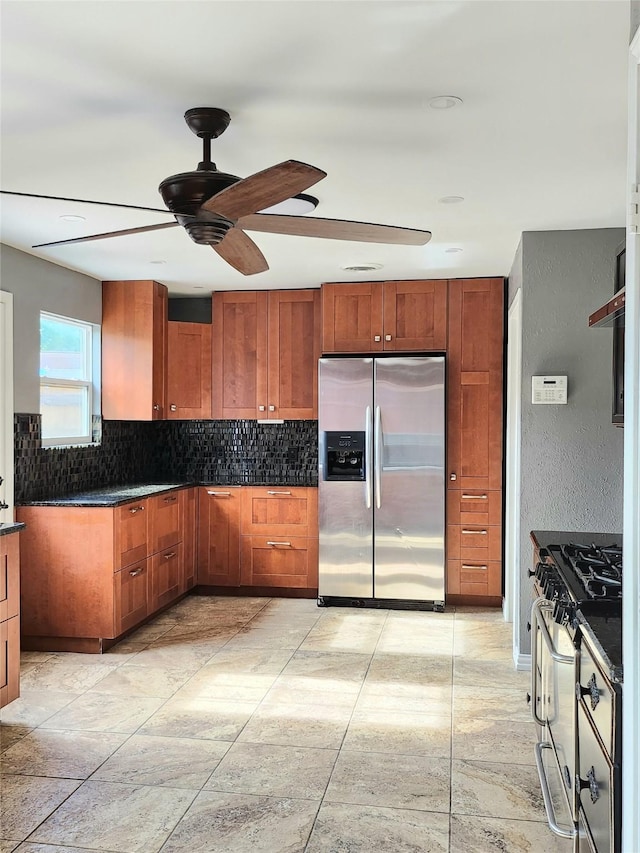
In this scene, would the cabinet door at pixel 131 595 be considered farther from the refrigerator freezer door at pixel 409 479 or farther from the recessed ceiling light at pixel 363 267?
the recessed ceiling light at pixel 363 267

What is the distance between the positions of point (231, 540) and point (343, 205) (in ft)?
10.5

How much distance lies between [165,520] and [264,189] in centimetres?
378

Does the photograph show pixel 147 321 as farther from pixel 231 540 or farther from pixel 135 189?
pixel 135 189

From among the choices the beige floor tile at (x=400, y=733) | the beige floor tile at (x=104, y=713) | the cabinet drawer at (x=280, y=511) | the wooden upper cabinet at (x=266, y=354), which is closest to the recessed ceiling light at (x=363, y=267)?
the wooden upper cabinet at (x=266, y=354)

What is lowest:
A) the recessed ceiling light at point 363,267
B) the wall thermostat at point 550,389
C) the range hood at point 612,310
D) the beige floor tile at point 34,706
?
the beige floor tile at point 34,706

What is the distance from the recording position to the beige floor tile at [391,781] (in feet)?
9.23

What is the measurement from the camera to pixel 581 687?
208 centimetres

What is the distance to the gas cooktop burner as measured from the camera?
2370mm

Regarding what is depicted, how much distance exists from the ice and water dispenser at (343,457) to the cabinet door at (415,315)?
2.50ft

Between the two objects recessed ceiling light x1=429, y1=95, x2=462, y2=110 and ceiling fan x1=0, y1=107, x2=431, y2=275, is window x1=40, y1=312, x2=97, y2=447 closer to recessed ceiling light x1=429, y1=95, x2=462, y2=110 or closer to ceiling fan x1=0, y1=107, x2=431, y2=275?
ceiling fan x1=0, y1=107, x2=431, y2=275

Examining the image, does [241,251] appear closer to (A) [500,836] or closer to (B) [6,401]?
(A) [500,836]

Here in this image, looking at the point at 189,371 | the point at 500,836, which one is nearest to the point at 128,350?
the point at 189,371

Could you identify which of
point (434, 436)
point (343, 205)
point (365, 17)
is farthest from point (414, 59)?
point (434, 436)

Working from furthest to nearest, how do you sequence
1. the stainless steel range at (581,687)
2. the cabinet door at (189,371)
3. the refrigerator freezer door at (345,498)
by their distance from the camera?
the cabinet door at (189,371), the refrigerator freezer door at (345,498), the stainless steel range at (581,687)
